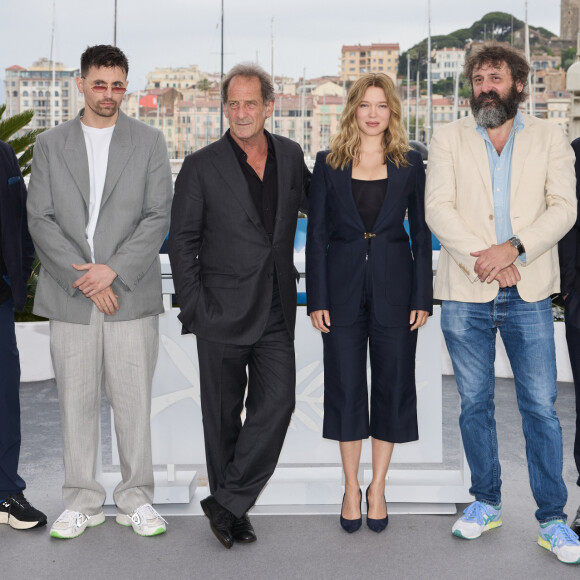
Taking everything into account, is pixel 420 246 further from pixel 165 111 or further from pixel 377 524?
pixel 165 111

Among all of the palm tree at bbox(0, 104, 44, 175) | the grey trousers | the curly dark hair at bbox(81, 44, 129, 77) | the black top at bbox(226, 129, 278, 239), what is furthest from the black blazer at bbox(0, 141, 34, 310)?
the palm tree at bbox(0, 104, 44, 175)

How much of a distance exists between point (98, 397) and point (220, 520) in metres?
0.73

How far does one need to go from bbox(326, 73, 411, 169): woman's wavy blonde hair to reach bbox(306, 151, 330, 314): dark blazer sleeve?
0.07 metres

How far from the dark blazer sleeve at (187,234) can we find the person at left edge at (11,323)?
69 centimetres

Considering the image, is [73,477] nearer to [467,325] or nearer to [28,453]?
[28,453]

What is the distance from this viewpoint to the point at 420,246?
336cm

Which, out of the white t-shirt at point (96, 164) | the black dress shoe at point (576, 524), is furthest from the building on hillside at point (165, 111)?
the black dress shoe at point (576, 524)

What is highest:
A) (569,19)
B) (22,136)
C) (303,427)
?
(569,19)

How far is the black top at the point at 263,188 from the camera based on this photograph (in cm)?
334

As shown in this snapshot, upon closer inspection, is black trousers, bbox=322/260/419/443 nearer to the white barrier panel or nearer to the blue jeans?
the blue jeans

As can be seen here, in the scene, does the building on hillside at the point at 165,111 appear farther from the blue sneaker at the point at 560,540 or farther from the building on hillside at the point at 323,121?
the blue sneaker at the point at 560,540

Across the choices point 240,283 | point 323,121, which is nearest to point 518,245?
point 240,283

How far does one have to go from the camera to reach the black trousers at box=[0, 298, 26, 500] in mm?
3508

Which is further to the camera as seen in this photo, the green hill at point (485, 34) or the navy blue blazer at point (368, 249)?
the green hill at point (485, 34)
